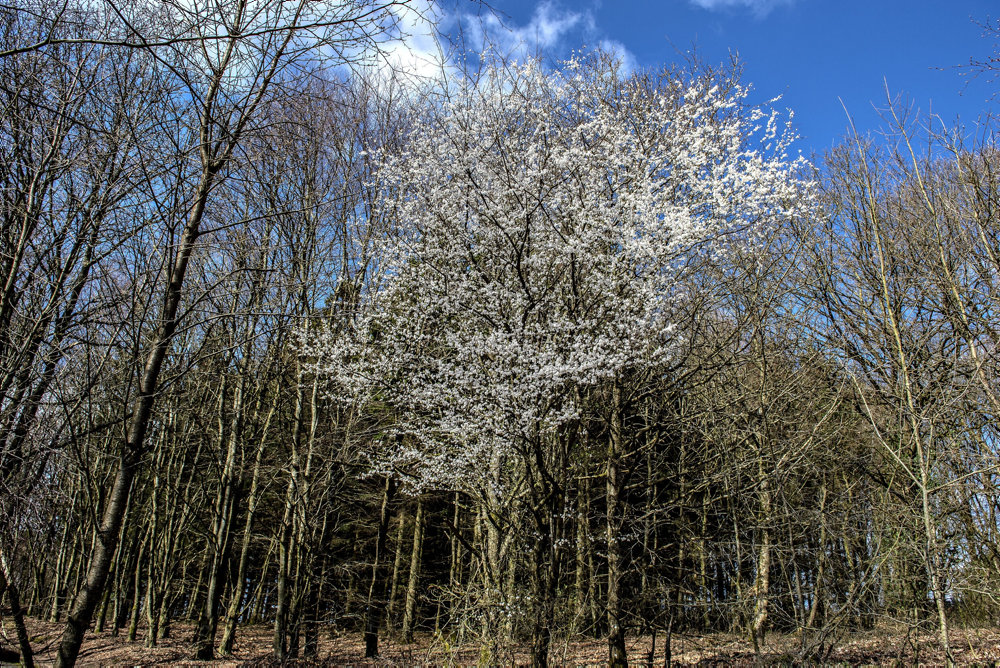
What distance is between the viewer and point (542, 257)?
308 inches

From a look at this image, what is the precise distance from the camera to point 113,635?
Answer: 1360 cm

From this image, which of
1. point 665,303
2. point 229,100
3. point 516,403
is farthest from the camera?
point 665,303

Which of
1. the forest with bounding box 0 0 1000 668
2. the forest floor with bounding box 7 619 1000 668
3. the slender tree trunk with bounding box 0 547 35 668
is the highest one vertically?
the forest with bounding box 0 0 1000 668

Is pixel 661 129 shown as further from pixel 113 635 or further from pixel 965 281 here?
pixel 113 635

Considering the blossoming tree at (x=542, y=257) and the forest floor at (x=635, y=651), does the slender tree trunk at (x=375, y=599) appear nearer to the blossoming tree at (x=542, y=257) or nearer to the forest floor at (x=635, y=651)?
the forest floor at (x=635, y=651)

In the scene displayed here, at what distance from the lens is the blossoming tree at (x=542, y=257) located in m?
7.31

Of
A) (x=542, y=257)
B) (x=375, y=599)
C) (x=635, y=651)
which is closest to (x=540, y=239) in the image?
(x=542, y=257)

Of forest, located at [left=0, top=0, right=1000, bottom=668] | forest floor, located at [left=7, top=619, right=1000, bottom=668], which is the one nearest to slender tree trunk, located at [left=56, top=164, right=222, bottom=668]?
forest, located at [left=0, top=0, right=1000, bottom=668]

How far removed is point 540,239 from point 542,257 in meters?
0.35

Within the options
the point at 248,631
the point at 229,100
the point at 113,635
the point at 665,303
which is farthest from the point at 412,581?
the point at 229,100

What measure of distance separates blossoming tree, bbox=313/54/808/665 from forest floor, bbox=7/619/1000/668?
78.3 inches

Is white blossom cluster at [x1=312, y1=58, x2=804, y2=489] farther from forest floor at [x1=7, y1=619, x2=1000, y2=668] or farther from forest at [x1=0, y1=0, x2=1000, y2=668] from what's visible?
forest floor at [x1=7, y1=619, x2=1000, y2=668]

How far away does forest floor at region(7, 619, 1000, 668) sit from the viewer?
7.77m

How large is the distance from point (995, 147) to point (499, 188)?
22.2ft
